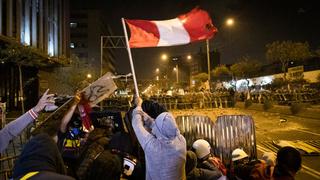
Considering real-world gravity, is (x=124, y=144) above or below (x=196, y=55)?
below

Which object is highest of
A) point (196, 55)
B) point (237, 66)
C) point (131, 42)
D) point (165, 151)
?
point (196, 55)

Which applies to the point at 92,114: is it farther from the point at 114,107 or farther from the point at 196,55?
the point at 196,55

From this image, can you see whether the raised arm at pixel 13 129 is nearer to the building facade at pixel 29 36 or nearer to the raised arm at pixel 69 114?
the raised arm at pixel 69 114

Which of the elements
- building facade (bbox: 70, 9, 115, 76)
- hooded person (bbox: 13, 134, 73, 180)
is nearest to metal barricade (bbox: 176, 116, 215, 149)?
hooded person (bbox: 13, 134, 73, 180)

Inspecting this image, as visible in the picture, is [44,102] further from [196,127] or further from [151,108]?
[196,127]

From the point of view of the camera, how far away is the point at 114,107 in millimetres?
23609

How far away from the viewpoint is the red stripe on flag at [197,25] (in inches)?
254

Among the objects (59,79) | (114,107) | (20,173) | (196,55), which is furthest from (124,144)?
(196,55)

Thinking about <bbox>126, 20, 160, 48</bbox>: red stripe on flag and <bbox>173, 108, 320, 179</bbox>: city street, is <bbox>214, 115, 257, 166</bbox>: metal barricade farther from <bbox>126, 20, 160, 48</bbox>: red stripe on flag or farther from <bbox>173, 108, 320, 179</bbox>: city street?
<bbox>126, 20, 160, 48</bbox>: red stripe on flag

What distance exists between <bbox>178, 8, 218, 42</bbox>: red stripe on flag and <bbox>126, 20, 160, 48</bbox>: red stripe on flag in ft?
2.33

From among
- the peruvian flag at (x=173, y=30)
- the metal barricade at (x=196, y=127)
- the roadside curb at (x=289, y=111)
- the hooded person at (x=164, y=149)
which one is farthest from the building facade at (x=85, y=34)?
the hooded person at (x=164, y=149)

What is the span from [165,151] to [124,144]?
2.32 ft

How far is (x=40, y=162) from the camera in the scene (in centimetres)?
202

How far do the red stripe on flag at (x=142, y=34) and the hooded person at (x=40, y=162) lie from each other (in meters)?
3.73
